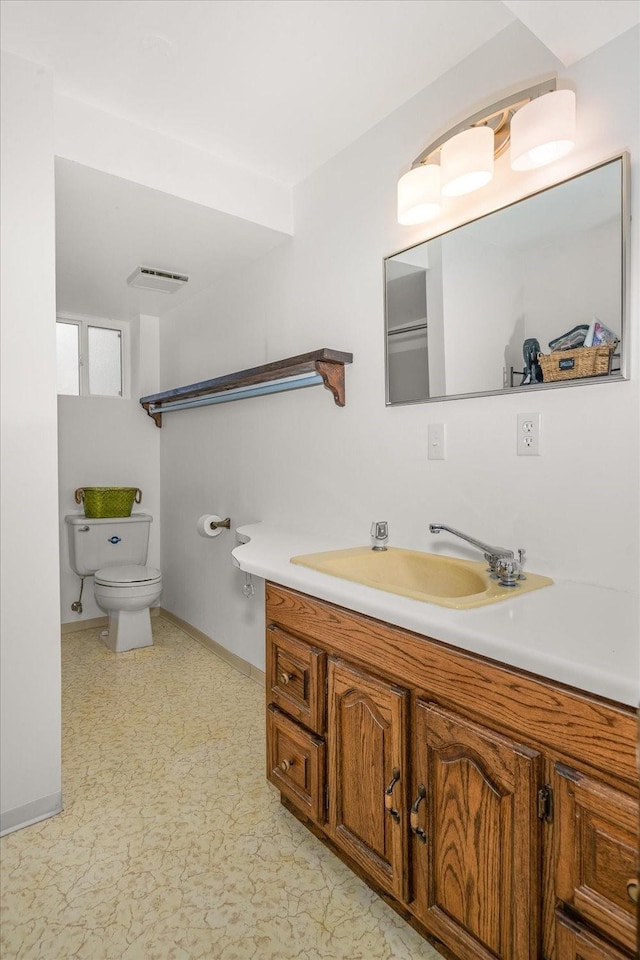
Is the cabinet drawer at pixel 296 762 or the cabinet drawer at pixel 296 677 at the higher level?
the cabinet drawer at pixel 296 677

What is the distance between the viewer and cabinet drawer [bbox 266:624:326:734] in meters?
1.45

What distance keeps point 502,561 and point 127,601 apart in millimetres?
2323

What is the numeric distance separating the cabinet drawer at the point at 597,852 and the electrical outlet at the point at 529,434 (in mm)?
810

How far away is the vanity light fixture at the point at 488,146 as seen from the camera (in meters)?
1.28

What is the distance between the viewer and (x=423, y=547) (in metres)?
1.75

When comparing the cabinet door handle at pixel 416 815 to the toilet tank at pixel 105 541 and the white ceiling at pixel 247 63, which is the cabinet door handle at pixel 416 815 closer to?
the white ceiling at pixel 247 63

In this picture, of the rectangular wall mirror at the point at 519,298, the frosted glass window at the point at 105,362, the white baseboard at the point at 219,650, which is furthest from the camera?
the frosted glass window at the point at 105,362

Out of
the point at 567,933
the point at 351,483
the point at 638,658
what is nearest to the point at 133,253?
the point at 351,483

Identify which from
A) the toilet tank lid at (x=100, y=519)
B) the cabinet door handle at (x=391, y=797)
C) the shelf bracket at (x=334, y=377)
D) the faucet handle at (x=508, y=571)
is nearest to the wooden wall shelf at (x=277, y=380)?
the shelf bracket at (x=334, y=377)

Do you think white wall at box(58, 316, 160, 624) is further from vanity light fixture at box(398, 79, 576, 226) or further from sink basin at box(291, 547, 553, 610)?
vanity light fixture at box(398, 79, 576, 226)

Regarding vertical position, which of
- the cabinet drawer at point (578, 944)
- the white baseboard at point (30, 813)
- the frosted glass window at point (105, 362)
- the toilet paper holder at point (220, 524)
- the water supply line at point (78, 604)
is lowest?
the white baseboard at point (30, 813)

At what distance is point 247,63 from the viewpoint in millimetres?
1646

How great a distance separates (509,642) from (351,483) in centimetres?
117

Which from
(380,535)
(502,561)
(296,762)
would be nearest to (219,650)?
(296,762)
